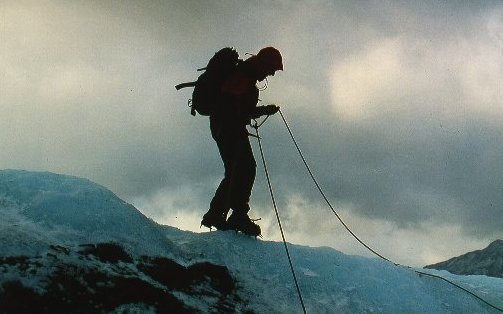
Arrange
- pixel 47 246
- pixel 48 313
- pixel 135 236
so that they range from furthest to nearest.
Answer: pixel 135 236 → pixel 47 246 → pixel 48 313

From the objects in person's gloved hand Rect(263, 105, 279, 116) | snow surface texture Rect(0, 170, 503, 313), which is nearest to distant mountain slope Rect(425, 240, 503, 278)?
snow surface texture Rect(0, 170, 503, 313)

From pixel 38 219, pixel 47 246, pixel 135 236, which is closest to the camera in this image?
pixel 47 246

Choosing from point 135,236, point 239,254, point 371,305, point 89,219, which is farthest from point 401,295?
point 89,219

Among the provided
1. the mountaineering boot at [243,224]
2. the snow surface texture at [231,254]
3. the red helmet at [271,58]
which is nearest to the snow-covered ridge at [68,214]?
the snow surface texture at [231,254]

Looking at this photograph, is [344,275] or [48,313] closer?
[48,313]

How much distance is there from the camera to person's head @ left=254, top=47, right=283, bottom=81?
30.8ft

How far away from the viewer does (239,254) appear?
8156 millimetres

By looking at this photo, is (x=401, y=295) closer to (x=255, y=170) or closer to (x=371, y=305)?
(x=371, y=305)

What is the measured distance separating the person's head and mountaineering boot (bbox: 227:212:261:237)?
2416 millimetres

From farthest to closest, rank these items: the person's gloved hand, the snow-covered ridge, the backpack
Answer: the person's gloved hand
the backpack
the snow-covered ridge

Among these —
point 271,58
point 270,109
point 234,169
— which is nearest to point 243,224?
point 234,169

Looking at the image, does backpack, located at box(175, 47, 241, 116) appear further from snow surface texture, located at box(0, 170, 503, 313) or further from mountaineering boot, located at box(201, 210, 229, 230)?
snow surface texture, located at box(0, 170, 503, 313)

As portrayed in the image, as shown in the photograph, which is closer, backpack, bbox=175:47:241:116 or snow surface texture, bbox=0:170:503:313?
snow surface texture, bbox=0:170:503:313

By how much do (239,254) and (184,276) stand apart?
1.56m
